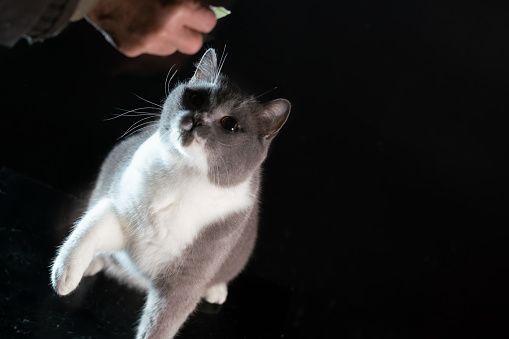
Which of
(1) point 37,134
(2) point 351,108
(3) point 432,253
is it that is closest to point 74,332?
(1) point 37,134

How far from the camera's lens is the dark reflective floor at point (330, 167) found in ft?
3.96

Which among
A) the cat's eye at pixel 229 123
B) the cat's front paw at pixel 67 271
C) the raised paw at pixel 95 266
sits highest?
the cat's eye at pixel 229 123

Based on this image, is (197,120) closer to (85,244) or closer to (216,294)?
(85,244)

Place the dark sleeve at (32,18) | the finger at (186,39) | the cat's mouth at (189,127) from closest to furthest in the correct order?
the dark sleeve at (32,18) → the finger at (186,39) → the cat's mouth at (189,127)

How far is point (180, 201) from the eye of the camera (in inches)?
46.9

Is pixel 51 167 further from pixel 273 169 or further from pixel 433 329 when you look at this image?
pixel 433 329

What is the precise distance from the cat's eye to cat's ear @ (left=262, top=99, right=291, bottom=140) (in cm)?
8

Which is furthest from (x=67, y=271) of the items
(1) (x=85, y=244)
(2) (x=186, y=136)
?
(2) (x=186, y=136)

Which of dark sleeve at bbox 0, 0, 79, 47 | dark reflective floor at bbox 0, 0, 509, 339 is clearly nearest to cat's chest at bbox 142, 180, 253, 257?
dark reflective floor at bbox 0, 0, 509, 339

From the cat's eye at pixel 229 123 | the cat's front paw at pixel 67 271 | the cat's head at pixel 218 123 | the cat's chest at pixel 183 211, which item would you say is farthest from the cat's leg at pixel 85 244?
the cat's eye at pixel 229 123

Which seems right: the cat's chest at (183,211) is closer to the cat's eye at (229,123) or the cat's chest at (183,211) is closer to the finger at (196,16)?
the cat's eye at (229,123)

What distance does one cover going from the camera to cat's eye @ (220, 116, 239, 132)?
1.14 m

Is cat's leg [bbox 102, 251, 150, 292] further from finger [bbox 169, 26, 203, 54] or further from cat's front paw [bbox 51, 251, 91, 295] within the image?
finger [bbox 169, 26, 203, 54]

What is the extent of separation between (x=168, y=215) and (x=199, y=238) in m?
0.09
